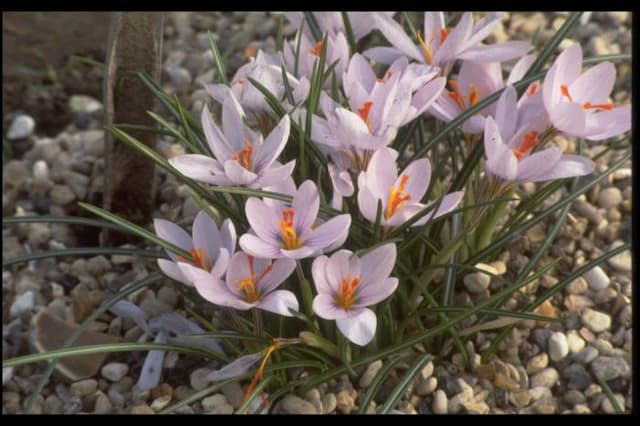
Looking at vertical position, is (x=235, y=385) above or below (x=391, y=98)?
below

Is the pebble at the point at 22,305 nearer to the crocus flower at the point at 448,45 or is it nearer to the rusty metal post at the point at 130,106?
the rusty metal post at the point at 130,106

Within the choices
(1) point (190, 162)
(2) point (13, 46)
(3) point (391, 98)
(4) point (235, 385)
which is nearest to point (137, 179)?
(4) point (235, 385)

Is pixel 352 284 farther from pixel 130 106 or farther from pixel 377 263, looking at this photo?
pixel 130 106

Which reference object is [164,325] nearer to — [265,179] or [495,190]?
[265,179]

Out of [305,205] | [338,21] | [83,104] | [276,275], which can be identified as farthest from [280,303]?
[83,104]

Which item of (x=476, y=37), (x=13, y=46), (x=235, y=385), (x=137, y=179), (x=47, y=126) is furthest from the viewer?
(x=13, y=46)
